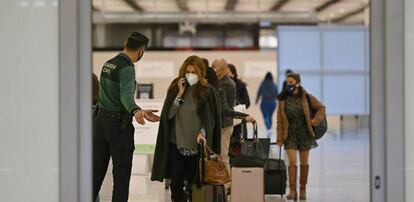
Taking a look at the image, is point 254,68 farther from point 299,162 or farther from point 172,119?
point 172,119

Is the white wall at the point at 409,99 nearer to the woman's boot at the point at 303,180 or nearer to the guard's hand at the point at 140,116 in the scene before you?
the guard's hand at the point at 140,116

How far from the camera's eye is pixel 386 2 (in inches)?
159

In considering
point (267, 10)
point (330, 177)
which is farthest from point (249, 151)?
point (267, 10)

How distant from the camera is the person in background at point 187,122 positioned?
746cm

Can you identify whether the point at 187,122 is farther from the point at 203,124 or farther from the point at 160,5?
the point at 160,5

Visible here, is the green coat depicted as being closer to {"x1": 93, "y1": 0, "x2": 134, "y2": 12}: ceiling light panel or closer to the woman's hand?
the woman's hand

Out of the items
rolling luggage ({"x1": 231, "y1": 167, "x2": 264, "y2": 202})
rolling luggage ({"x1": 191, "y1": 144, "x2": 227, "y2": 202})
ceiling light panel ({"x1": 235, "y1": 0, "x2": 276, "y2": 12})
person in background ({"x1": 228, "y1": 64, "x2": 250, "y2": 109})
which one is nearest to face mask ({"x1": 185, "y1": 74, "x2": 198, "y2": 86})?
rolling luggage ({"x1": 191, "y1": 144, "x2": 227, "y2": 202})

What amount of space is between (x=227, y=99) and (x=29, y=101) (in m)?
4.21

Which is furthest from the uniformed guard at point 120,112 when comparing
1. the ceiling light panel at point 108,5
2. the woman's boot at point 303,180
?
the woman's boot at point 303,180

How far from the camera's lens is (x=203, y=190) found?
7516 mm

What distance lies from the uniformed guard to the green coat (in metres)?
0.64

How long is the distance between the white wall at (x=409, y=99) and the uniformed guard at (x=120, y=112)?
102 inches

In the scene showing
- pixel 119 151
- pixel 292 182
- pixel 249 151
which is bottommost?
pixel 292 182

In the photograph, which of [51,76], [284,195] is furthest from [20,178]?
[284,195]
